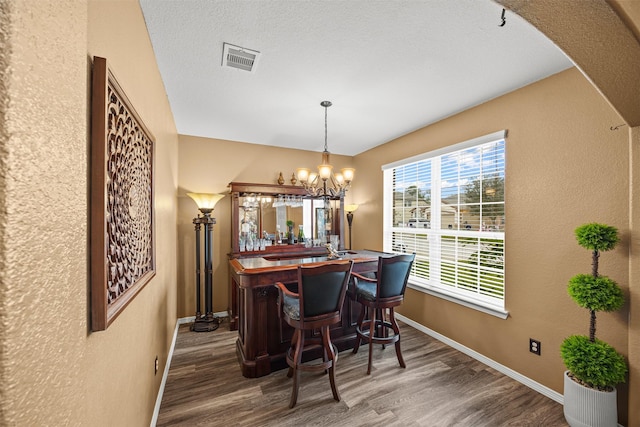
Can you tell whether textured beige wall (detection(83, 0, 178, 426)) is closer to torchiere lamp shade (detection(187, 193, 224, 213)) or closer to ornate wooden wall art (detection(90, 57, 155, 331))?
ornate wooden wall art (detection(90, 57, 155, 331))

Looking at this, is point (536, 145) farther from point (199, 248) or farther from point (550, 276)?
point (199, 248)

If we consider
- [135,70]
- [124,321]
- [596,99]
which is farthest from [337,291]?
[596,99]

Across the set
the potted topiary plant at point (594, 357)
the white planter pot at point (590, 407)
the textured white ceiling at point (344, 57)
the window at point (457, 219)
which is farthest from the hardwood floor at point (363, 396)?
the textured white ceiling at point (344, 57)

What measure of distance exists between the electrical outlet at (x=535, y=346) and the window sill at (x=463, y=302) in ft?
0.89

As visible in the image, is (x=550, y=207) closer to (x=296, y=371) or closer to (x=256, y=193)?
(x=296, y=371)

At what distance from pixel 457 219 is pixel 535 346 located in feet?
4.67

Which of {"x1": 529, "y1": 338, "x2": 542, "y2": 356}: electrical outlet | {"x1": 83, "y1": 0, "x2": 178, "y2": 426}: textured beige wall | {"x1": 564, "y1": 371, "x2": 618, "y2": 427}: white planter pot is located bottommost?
{"x1": 564, "y1": 371, "x2": 618, "y2": 427}: white planter pot

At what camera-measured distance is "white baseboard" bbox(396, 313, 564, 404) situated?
2275mm

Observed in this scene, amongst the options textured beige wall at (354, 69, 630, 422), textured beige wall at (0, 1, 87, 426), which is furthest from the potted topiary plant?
textured beige wall at (0, 1, 87, 426)

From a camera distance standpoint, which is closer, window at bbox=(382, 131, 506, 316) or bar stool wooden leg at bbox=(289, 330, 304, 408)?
bar stool wooden leg at bbox=(289, 330, 304, 408)

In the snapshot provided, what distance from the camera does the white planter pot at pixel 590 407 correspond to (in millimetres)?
1810

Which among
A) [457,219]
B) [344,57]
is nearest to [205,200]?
[344,57]

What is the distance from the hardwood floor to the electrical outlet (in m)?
0.35

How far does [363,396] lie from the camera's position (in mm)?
2289
